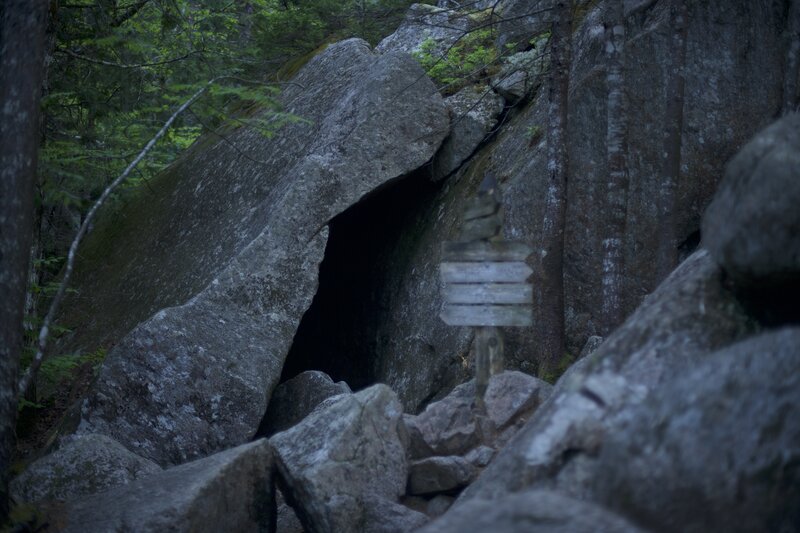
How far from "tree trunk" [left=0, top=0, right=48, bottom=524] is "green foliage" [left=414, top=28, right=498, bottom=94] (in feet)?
20.8

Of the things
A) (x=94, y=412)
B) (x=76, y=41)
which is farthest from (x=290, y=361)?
(x=76, y=41)

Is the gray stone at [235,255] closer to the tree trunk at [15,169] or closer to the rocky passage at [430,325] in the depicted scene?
the rocky passage at [430,325]

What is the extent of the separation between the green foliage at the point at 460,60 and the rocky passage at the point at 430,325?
278mm

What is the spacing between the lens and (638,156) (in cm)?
976

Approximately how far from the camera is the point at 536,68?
37.9 feet

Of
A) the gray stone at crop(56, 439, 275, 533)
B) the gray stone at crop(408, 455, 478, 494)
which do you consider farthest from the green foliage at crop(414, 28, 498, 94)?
the gray stone at crop(56, 439, 275, 533)

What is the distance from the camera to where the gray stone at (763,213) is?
3830mm

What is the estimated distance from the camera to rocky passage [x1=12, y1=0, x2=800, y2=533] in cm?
321

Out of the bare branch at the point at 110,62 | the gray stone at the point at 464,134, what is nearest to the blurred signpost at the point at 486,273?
the bare branch at the point at 110,62

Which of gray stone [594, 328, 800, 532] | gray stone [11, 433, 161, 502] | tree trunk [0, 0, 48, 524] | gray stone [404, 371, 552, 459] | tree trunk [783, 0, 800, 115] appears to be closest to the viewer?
gray stone [594, 328, 800, 532]

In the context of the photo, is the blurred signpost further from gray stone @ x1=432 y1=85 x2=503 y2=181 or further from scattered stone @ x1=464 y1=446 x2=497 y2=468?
gray stone @ x1=432 y1=85 x2=503 y2=181

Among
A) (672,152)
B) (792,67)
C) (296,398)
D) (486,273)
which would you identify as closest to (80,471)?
(296,398)

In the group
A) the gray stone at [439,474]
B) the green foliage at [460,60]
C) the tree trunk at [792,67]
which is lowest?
the gray stone at [439,474]

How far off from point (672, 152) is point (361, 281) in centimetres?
464
